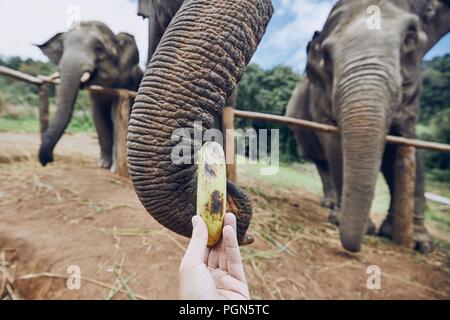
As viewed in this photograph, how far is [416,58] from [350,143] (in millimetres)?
1299

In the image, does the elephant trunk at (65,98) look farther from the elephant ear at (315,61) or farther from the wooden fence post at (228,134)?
the elephant ear at (315,61)

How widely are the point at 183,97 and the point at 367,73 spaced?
1.79 meters

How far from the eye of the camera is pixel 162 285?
6.16ft

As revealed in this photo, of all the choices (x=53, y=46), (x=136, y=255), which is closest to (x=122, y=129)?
→ (x=53, y=46)

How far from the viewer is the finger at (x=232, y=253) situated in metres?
0.88

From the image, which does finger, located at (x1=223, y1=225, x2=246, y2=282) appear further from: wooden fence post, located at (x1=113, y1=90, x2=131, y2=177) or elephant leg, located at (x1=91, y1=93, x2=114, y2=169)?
elephant leg, located at (x1=91, y1=93, x2=114, y2=169)

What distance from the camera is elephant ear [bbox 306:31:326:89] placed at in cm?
331

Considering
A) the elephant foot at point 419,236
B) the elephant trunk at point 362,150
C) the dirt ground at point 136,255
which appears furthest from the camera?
the elephant foot at point 419,236

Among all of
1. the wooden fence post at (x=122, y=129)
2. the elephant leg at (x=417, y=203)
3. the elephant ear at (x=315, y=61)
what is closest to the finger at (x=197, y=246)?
the elephant ear at (x=315, y=61)

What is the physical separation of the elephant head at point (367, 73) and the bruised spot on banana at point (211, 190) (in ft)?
5.28

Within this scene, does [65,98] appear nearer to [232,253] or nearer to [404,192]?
[232,253]

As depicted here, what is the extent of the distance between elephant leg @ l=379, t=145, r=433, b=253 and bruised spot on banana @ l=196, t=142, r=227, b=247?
300cm

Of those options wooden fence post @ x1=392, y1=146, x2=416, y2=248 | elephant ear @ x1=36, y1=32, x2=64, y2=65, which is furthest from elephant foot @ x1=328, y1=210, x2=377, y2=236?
elephant ear @ x1=36, y1=32, x2=64, y2=65

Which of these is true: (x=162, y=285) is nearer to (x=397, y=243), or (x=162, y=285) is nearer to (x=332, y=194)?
(x=397, y=243)
